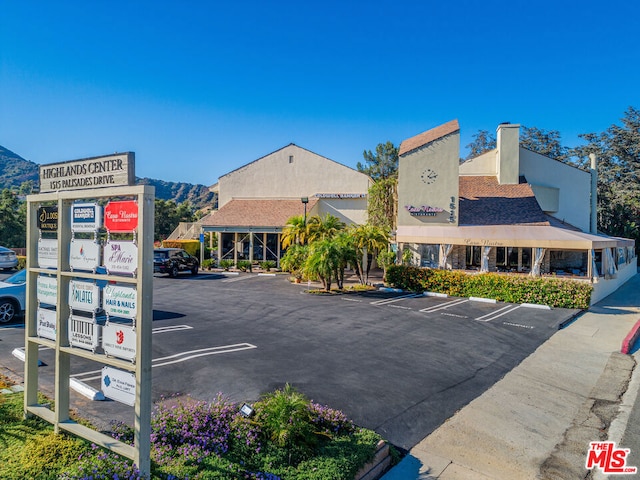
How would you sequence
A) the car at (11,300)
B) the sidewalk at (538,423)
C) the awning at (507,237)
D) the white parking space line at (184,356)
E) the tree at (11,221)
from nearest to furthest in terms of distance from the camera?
the sidewalk at (538,423) < the white parking space line at (184,356) < the car at (11,300) < the awning at (507,237) < the tree at (11,221)

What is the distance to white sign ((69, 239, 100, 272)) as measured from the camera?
16.7 feet

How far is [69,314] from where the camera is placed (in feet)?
17.9

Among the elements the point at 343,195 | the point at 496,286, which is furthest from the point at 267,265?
the point at 496,286

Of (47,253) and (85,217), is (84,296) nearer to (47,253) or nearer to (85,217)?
(85,217)

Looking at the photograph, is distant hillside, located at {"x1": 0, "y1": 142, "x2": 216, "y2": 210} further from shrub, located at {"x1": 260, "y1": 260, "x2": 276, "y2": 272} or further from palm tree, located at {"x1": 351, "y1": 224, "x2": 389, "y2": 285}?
palm tree, located at {"x1": 351, "y1": 224, "x2": 389, "y2": 285}

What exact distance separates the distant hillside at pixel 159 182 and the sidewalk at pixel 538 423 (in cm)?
11533

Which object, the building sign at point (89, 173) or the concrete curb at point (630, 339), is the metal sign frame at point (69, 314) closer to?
the building sign at point (89, 173)

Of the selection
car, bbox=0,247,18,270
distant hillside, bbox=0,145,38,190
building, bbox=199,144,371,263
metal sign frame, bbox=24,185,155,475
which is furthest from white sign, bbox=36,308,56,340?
distant hillside, bbox=0,145,38,190

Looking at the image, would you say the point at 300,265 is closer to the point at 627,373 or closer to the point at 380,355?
the point at 380,355

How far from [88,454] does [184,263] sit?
73.7ft

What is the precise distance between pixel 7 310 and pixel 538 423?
1354 centimetres

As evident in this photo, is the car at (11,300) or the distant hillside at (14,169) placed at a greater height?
the distant hillside at (14,169)

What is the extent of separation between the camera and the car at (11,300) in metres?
12.0

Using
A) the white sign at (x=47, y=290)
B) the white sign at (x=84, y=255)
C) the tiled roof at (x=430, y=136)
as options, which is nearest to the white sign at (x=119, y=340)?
the white sign at (x=84, y=255)
